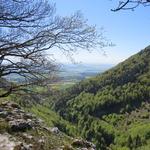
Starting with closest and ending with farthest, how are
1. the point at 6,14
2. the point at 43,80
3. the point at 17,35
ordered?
the point at 6,14
the point at 17,35
the point at 43,80

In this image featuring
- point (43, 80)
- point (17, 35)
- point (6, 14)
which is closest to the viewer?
point (6, 14)

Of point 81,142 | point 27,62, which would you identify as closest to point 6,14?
point 27,62

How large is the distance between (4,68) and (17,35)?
5.93ft

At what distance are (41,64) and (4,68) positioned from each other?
1.76 metres

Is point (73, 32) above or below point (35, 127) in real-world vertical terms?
above

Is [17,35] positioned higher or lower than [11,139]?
higher

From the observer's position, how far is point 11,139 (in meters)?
16.8

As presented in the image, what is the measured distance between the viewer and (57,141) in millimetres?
18328

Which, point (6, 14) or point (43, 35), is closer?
point (6, 14)

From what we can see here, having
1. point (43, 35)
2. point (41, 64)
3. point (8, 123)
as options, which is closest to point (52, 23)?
point (43, 35)

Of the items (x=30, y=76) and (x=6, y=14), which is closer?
(x=6, y=14)

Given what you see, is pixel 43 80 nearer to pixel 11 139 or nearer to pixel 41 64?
pixel 41 64

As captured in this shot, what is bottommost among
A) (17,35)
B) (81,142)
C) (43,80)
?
(81,142)

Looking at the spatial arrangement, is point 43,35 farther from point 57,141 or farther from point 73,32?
point 57,141
